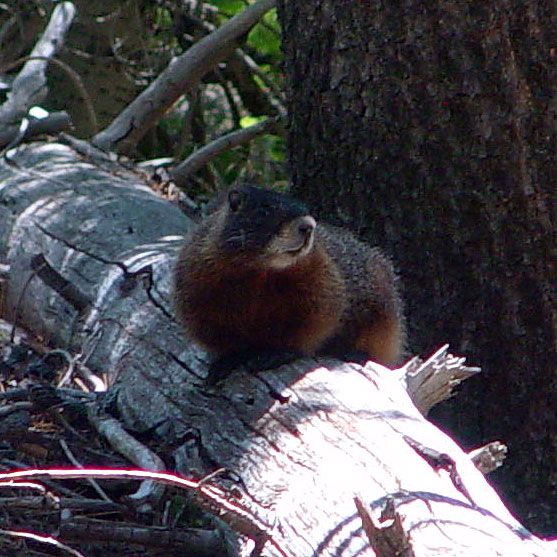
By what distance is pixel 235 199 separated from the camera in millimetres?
4016

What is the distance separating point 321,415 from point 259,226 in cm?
81

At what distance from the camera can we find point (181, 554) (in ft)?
11.0

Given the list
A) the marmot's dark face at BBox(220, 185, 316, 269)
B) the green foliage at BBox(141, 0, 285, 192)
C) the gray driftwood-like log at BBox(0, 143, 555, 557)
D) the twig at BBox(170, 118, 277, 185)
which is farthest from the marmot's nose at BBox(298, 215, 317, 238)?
the green foliage at BBox(141, 0, 285, 192)

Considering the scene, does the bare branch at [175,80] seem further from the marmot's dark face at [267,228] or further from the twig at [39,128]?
the marmot's dark face at [267,228]

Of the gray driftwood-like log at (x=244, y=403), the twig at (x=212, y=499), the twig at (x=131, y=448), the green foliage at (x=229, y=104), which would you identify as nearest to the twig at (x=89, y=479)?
the twig at (x=131, y=448)

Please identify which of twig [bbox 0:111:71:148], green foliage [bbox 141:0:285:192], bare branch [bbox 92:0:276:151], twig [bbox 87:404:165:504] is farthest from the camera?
green foliage [bbox 141:0:285:192]

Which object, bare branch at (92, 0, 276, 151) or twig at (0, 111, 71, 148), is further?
bare branch at (92, 0, 276, 151)

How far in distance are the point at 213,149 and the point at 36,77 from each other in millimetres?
1111

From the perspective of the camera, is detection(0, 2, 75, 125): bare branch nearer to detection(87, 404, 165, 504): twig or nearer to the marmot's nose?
detection(87, 404, 165, 504): twig

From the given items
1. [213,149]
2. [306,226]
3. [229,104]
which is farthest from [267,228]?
[229,104]

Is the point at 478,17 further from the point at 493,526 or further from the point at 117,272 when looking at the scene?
the point at 493,526

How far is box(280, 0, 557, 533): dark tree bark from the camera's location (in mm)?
4266

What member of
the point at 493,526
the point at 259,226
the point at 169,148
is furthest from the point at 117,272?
the point at 169,148

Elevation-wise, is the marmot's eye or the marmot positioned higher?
the marmot's eye
